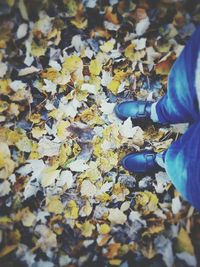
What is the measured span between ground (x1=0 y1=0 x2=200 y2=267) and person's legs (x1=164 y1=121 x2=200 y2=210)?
1.22ft

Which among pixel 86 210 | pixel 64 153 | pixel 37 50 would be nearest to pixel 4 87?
pixel 37 50

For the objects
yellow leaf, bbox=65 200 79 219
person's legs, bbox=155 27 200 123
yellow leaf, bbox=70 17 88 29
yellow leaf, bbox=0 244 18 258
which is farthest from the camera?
yellow leaf, bbox=70 17 88 29

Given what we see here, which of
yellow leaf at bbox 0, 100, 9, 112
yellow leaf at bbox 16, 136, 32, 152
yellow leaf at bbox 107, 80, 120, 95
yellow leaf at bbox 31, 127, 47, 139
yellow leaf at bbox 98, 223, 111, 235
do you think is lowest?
yellow leaf at bbox 98, 223, 111, 235

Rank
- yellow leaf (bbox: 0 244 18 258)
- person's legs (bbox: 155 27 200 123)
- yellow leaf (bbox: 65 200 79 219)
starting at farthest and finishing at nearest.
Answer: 1. yellow leaf (bbox: 65 200 79 219)
2. yellow leaf (bbox: 0 244 18 258)
3. person's legs (bbox: 155 27 200 123)

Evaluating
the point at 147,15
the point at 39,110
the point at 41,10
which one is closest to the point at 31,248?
the point at 39,110

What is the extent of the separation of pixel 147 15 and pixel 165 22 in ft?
0.40

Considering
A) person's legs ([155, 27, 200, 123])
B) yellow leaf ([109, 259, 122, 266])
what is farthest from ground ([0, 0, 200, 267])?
person's legs ([155, 27, 200, 123])

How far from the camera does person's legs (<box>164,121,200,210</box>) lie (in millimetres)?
1257

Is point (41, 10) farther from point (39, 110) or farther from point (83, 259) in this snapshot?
Answer: point (83, 259)

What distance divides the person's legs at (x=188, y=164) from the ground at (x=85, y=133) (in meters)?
0.37

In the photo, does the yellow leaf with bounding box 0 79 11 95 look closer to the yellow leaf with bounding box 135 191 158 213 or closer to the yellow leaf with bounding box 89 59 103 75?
the yellow leaf with bounding box 89 59 103 75

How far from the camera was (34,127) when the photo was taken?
183 centimetres

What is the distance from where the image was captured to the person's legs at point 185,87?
1.23 meters

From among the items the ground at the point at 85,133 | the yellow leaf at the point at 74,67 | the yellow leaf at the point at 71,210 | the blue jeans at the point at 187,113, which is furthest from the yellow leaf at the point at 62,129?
the blue jeans at the point at 187,113
